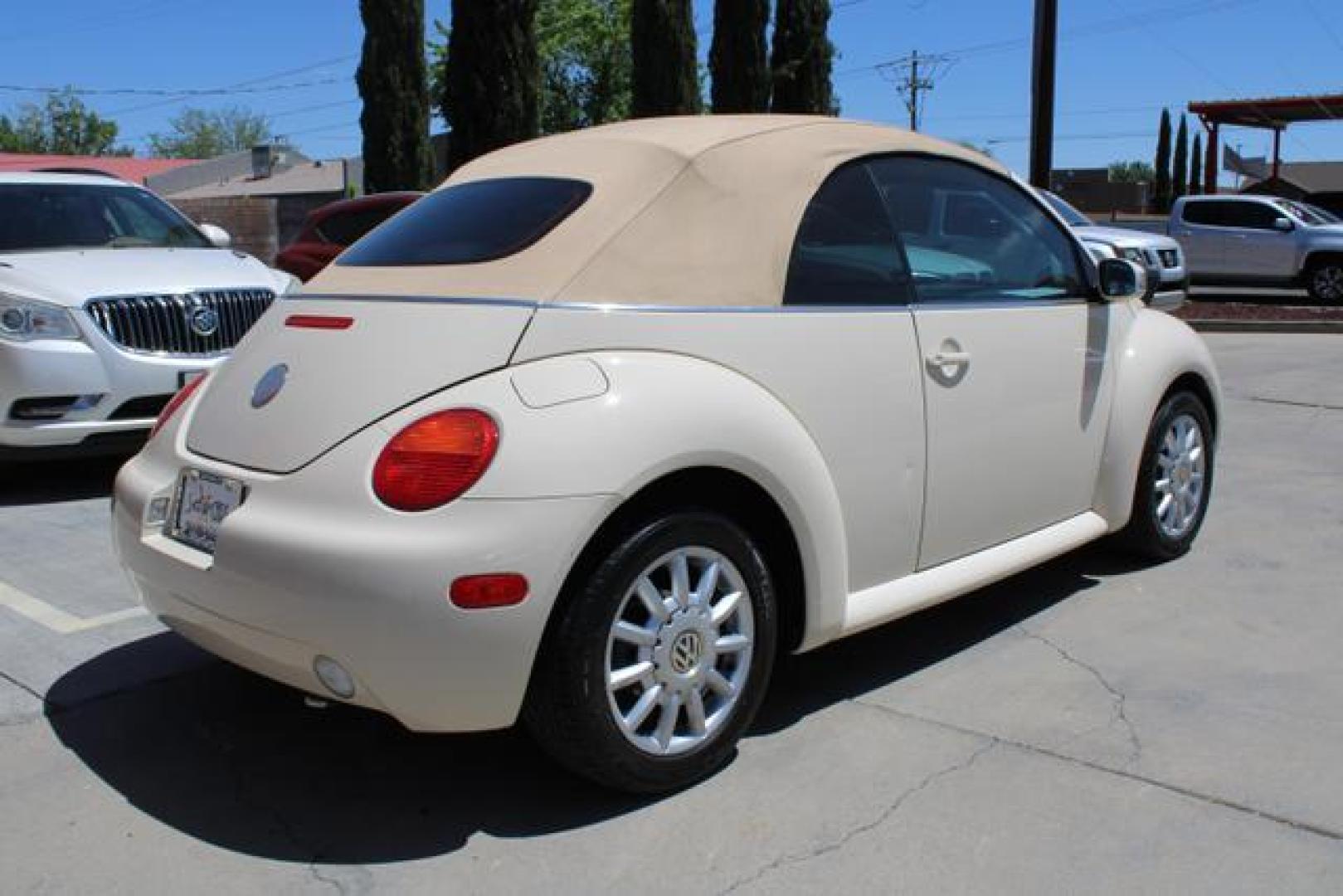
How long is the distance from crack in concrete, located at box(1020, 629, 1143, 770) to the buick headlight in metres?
4.84

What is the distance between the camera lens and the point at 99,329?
638cm

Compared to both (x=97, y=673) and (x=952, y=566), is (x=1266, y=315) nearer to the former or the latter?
(x=952, y=566)

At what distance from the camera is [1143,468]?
191 inches

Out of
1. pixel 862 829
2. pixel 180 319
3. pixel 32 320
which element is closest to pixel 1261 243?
pixel 180 319

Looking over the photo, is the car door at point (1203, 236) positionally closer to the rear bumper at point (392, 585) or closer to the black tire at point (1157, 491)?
the black tire at point (1157, 491)

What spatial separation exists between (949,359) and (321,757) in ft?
7.10

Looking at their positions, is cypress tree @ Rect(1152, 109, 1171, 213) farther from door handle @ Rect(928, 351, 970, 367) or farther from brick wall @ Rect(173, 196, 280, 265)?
door handle @ Rect(928, 351, 970, 367)

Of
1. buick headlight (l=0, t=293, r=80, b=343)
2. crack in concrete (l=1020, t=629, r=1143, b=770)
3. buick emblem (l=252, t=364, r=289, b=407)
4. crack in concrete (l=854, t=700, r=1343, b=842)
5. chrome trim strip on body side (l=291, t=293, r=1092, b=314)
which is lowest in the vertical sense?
crack in concrete (l=854, t=700, r=1343, b=842)

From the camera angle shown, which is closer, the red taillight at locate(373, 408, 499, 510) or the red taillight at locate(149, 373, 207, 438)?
the red taillight at locate(373, 408, 499, 510)

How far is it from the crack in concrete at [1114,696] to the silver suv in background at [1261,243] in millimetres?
17728

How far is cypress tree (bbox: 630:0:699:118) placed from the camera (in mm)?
23922

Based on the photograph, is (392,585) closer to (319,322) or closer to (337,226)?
(319,322)

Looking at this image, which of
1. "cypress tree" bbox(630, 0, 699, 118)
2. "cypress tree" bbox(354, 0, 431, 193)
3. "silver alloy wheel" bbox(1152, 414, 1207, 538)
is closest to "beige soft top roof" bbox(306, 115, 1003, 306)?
"silver alloy wheel" bbox(1152, 414, 1207, 538)

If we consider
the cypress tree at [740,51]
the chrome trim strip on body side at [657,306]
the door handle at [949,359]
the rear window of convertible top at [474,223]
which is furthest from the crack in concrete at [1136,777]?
the cypress tree at [740,51]
